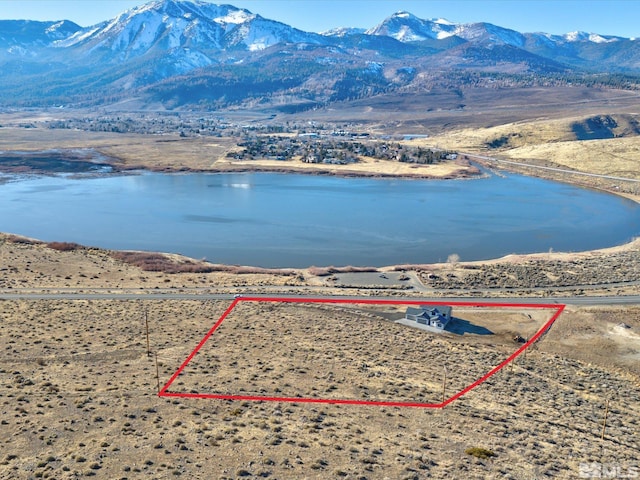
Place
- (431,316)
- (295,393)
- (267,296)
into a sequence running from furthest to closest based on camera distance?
(267,296), (431,316), (295,393)

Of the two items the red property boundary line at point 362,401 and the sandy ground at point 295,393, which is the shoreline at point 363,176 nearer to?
the red property boundary line at point 362,401

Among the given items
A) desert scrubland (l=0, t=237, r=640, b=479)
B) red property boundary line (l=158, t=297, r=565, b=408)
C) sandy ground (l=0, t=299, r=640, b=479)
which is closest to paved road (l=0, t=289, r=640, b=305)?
red property boundary line (l=158, t=297, r=565, b=408)

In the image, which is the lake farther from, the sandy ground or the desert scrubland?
the sandy ground

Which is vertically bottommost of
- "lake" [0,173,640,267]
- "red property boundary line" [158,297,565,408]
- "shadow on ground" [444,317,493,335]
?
"shadow on ground" [444,317,493,335]

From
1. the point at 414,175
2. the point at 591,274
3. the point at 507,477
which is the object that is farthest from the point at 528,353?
the point at 414,175

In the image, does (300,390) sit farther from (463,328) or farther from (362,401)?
(463,328)

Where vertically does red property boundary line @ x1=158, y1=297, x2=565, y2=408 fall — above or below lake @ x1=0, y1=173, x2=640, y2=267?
below

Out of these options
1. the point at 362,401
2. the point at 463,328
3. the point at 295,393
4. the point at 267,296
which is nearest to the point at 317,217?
the point at 267,296

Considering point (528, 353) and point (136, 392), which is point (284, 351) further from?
point (528, 353)
